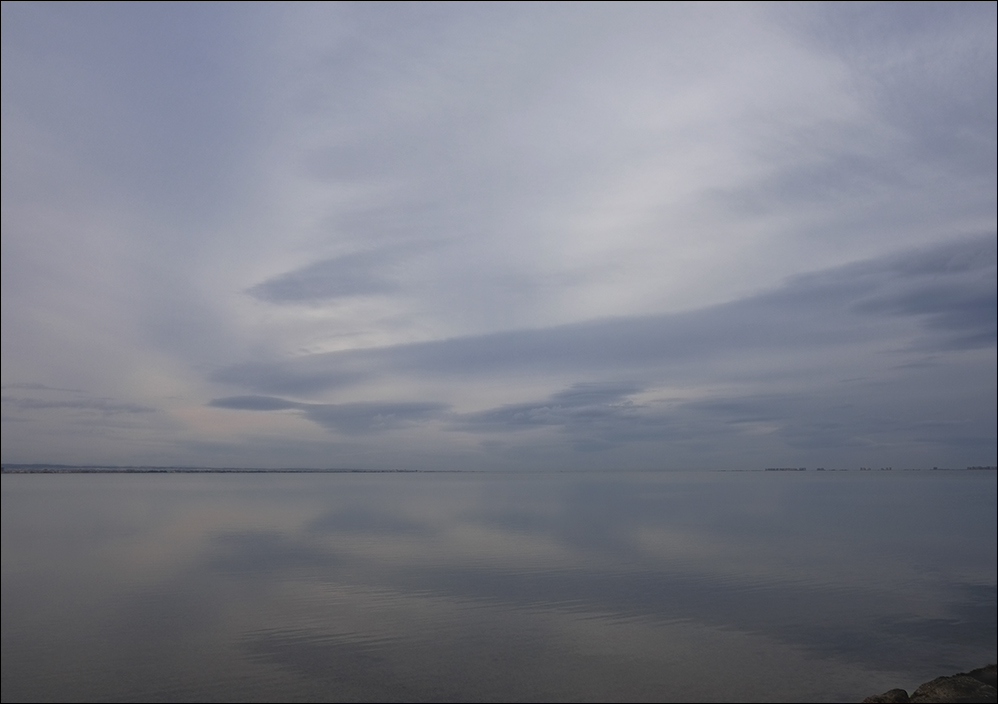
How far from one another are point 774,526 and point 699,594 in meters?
43.6

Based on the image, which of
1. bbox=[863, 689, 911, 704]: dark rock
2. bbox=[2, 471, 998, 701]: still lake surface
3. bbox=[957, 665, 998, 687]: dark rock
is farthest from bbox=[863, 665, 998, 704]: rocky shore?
bbox=[2, 471, 998, 701]: still lake surface

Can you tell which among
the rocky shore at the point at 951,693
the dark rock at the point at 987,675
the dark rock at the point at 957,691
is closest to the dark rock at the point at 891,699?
the rocky shore at the point at 951,693

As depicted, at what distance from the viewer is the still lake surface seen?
22656 millimetres

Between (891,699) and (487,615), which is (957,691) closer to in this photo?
(891,699)

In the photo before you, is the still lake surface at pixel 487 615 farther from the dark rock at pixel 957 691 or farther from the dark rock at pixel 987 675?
the dark rock at pixel 957 691

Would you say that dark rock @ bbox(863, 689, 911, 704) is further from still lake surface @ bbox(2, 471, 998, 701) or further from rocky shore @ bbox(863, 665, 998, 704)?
still lake surface @ bbox(2, 471, 998, 701)

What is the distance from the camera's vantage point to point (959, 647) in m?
27.6

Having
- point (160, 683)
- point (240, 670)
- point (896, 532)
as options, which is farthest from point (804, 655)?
point (896, 532)

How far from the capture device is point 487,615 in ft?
103

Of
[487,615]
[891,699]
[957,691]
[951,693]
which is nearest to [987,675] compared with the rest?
[957,691]

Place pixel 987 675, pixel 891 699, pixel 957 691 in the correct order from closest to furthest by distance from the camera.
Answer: pixel 891 699, pixel 957 691, pixel 987 675

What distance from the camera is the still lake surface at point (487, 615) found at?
2266cm

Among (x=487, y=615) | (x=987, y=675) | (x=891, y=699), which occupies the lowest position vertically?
(x=487, y=615)

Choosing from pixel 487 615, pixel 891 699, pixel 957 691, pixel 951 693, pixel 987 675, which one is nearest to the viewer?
pixel 891 699
